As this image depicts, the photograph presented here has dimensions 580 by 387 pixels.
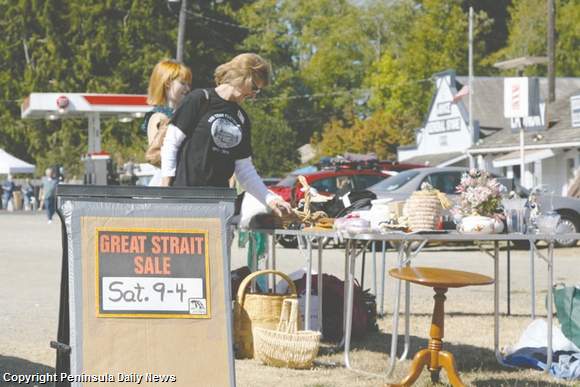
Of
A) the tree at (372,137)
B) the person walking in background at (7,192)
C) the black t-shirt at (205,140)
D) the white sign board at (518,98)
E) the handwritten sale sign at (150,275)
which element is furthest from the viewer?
the tree at (372,137)

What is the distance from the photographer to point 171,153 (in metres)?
6.36

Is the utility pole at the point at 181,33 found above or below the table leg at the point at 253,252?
above

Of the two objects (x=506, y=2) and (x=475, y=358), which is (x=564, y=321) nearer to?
(x=475, y=358)

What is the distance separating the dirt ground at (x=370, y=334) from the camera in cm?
698

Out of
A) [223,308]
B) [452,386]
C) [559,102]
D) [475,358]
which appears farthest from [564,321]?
→ [559,102]

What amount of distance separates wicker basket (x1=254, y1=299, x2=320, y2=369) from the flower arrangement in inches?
53.3

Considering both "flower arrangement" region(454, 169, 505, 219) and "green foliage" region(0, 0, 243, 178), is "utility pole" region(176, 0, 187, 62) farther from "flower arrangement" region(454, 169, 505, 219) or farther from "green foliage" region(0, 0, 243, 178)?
"green foliage" region(0, 0, 243, 178)

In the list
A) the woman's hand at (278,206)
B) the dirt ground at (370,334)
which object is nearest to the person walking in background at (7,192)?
the dirt ground at (370,334)

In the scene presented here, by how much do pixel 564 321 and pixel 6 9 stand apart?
6417 cm

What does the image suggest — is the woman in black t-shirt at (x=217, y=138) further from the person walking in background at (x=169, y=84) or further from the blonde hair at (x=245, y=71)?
the person walking in background at (x=169, y=84)

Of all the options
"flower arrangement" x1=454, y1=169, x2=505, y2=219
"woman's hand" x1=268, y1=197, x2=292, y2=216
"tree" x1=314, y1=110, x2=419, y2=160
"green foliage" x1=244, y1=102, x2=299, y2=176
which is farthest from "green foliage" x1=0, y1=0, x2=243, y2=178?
"woman's hand" x1=268, y1=197, x2=292, y2=216

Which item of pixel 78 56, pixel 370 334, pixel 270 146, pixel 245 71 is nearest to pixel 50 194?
pixel 270 146

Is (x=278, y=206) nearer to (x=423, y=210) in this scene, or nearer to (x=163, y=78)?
(x=163, y=78)

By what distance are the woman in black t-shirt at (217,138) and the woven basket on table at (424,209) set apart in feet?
3.89
